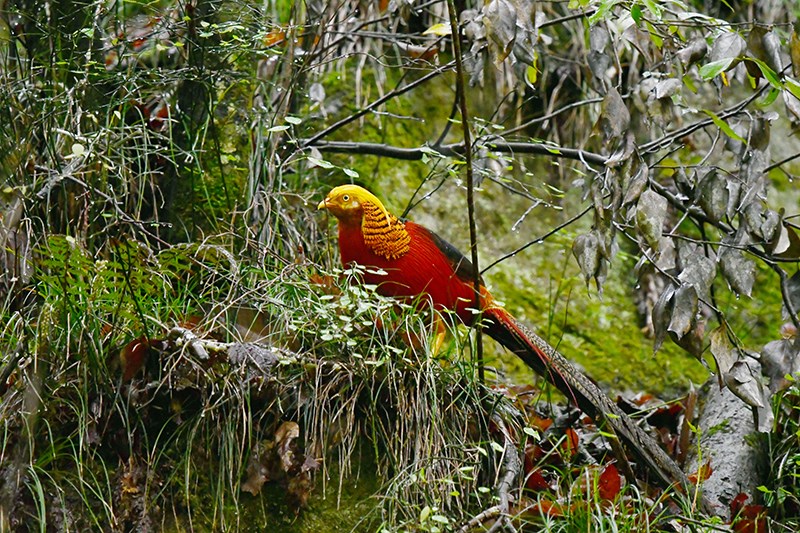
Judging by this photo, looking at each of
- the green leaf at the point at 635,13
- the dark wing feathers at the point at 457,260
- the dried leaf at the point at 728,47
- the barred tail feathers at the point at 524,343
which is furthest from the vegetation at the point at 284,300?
the dark wing feathers at the point at 457,260

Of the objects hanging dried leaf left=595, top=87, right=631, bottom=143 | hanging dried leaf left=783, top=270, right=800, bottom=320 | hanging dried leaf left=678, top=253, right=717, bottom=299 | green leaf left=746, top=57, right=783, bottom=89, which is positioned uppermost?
green leaf left=746, top=57, right=783, bottom=89

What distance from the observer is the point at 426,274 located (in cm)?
403

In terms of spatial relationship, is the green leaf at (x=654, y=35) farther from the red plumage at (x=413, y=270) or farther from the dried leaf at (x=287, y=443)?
the dried leaf at (x=287, y=443)

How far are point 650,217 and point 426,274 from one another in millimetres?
1444

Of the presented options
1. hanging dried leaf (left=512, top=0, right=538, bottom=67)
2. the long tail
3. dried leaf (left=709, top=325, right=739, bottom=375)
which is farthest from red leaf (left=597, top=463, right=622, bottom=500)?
hanging dried leaf (left=512, top=0, right=538, bottom=67)

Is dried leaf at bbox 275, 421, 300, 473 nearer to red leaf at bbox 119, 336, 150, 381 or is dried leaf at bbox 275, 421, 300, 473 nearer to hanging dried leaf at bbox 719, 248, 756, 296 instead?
red leaf at bbox 119, 336, 150, 381

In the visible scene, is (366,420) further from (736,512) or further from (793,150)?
(793,150)

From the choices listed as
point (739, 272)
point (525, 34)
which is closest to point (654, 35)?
point (525, 34)

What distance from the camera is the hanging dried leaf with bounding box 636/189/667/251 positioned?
2713 mm

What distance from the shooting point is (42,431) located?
3098mm

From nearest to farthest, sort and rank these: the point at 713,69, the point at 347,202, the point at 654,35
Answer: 1. the point at 713,69
2. the point at 654,35
3. the point at 347,202

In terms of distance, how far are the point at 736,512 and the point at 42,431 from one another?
259 cm

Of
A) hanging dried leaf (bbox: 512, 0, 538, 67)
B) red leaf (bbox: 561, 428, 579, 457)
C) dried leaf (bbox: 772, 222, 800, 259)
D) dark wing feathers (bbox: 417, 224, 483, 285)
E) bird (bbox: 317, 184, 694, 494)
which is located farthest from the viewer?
dark wing feathers (bbox: 417, 224, 483, 285)

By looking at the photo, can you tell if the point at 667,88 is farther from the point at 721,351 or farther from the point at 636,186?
the point at 721,351
